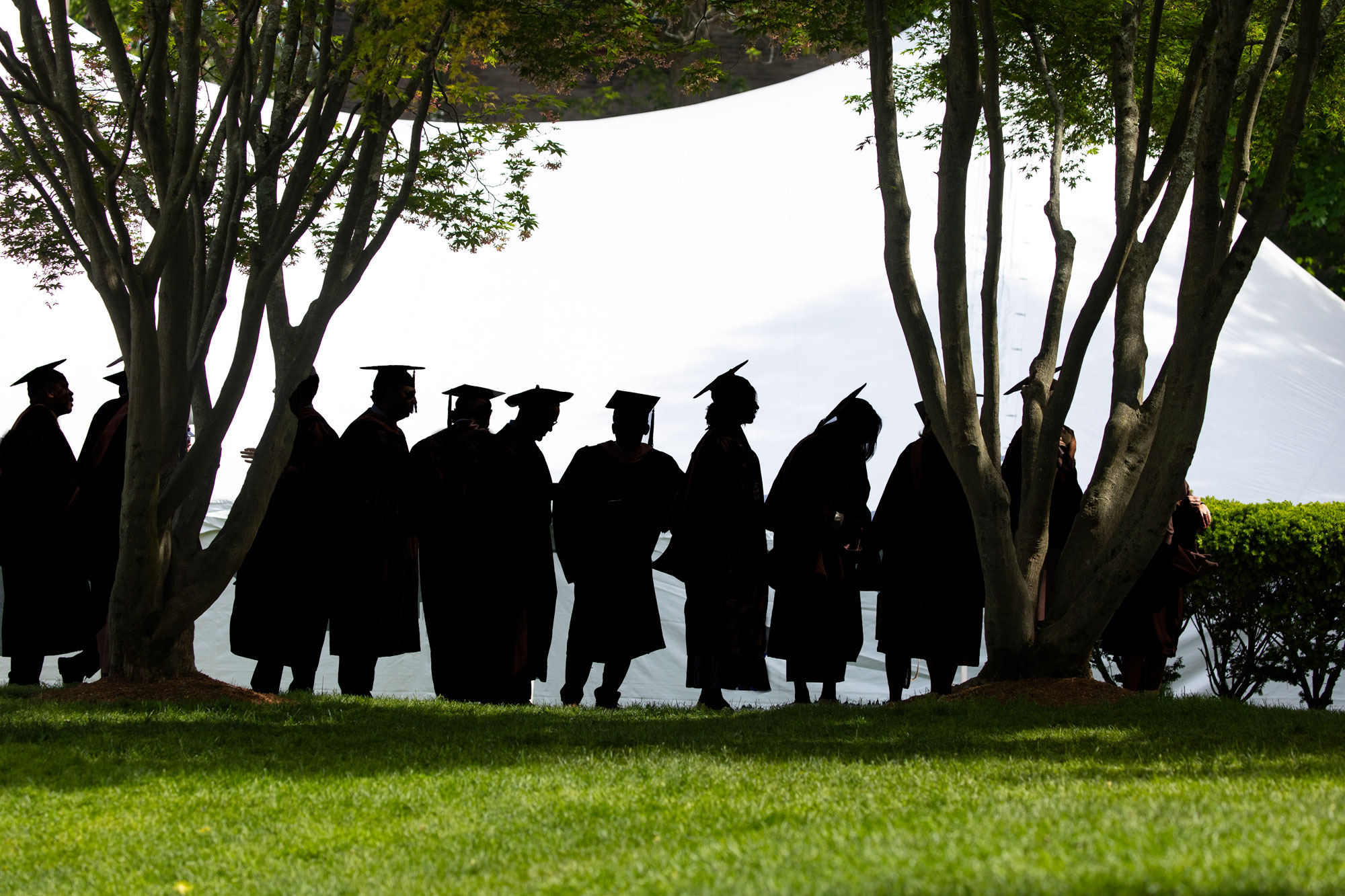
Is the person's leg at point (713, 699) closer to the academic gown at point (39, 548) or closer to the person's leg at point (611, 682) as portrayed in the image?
the person's leg at point (611, 682)

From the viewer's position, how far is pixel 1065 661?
6.09 metres

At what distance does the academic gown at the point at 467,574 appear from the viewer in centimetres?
710

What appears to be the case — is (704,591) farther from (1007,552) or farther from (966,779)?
(966,779)

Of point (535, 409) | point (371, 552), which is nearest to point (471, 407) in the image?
point (535, 409)

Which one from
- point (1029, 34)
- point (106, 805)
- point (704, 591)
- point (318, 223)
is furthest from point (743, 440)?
point (318, 223)

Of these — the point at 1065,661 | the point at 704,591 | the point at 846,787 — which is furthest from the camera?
the point at 704,591

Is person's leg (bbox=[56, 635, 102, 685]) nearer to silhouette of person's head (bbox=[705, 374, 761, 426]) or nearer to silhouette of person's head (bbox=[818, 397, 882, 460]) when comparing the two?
silhouette of person's head (bbox=[705, 374, 761, 426])

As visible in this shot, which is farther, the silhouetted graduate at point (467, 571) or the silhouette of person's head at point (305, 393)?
the silhouetted graduate at point (467, 571)

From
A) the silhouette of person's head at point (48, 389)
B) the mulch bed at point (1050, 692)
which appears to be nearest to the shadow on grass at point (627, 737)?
the mulch bed at point (1050, 692)

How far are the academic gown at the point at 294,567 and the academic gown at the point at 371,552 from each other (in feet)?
0.27

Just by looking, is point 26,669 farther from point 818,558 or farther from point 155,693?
point 818,558

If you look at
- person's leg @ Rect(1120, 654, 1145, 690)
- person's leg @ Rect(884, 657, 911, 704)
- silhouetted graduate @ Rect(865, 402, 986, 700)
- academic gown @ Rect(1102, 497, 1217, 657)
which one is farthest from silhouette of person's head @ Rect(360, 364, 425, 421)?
person's leg @ Rect(1120, 654, 1145, 690)

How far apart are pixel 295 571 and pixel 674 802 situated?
4131 millimetres

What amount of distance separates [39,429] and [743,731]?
472 centimetres
